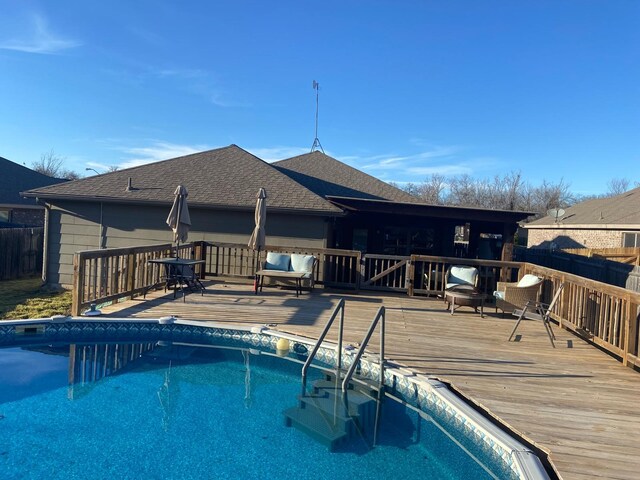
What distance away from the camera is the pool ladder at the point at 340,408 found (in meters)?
4.01

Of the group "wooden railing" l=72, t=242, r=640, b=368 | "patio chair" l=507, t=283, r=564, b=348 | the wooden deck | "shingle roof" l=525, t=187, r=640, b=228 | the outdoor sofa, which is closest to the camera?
the wooden deck

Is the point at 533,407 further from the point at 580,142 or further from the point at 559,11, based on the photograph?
the point at 580,142

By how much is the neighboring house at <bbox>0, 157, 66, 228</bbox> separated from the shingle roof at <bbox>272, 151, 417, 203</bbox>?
13.0m

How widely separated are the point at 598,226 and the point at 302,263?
17992mm

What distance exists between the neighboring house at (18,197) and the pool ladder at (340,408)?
63.7 feet

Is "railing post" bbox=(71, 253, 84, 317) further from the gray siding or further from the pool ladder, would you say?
the gray siding

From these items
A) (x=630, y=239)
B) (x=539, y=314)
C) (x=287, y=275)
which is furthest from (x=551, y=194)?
(x=539, y=314)

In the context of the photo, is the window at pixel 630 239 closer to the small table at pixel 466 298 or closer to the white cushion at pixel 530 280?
the white cushion at pixel 530 280

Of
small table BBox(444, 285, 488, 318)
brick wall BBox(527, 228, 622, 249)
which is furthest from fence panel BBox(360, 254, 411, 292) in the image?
brick wall BBox(527, 228, 622, 249)

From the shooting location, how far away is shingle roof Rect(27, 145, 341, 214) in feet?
35.5

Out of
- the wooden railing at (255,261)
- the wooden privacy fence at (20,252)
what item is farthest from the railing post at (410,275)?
the wooden privacy fence at (20,252)

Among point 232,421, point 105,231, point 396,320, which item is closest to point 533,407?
point 232,421

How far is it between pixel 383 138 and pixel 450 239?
18386mm

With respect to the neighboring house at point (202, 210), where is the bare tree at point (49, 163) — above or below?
above
